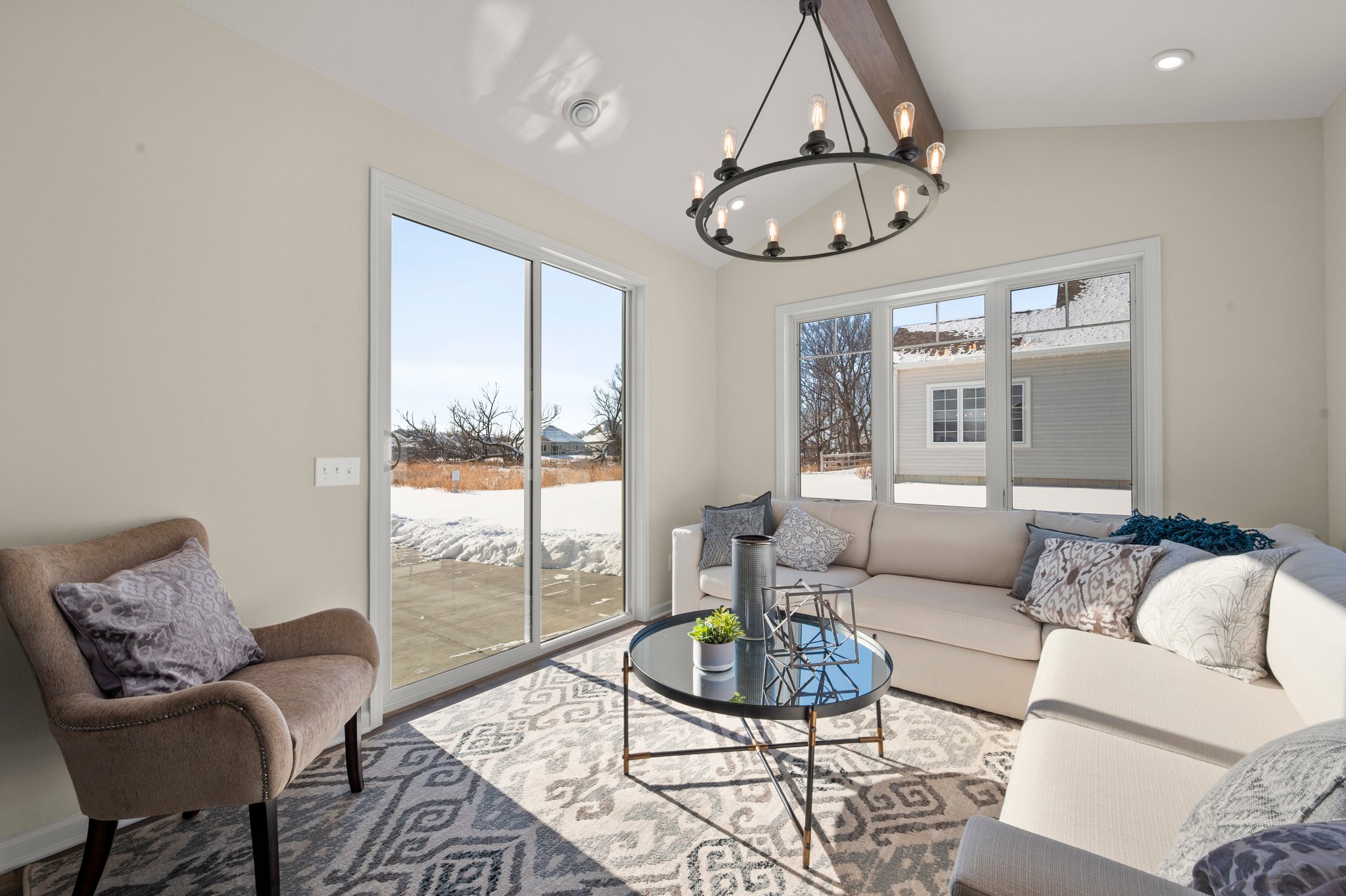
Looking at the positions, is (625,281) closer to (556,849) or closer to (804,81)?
(804,81)

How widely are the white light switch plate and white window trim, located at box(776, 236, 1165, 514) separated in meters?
2.83

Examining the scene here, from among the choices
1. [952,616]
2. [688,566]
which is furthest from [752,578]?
[688,566]

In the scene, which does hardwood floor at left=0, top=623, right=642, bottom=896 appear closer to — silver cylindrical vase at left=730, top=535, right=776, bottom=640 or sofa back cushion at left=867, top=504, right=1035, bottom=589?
silver cylindrical vase at left=730, top=535, right=776, bottom=640

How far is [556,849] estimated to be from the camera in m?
1.73

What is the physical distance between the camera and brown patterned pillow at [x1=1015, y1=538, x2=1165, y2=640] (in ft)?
7.40

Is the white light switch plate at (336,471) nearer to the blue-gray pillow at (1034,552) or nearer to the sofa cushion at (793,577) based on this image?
the sofa cushion at (793,577)

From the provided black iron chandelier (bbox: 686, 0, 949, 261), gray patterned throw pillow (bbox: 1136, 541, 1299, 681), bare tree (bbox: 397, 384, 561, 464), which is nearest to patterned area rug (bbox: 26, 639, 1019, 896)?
gray patterned throw pillow (bbox: 1136, 541, 1299, 681)

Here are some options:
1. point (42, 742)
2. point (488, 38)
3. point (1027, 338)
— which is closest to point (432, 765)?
point (42, 742)

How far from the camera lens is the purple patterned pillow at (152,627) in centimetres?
151

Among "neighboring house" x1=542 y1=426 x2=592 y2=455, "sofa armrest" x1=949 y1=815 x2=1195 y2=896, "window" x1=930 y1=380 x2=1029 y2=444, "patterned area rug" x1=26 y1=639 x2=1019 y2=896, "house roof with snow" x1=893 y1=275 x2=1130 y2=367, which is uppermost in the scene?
"house roof with snow" x1=893 y1=275 x2=1130 y2=367

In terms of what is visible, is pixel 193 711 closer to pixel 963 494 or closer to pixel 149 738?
pixel 149 738

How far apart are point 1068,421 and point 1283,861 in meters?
3.29

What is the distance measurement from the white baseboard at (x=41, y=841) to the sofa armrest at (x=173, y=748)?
49cm

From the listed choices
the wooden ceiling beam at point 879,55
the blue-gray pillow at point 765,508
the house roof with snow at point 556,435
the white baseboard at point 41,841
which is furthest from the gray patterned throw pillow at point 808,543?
the white baseboard at point 41,841
